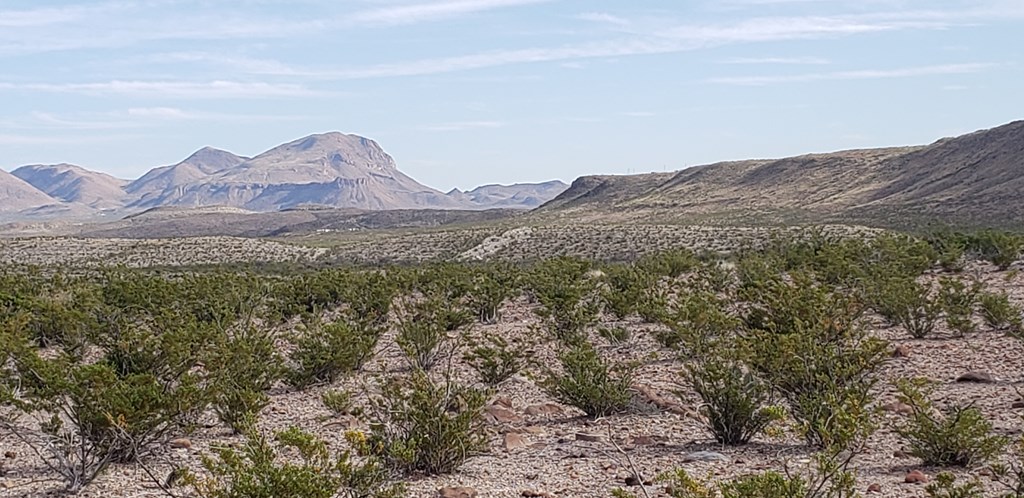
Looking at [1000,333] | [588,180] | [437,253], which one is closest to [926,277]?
[1000,333]

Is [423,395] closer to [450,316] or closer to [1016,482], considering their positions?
[1016,482]

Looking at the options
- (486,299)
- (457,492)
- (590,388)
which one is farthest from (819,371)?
Result: (486,299)

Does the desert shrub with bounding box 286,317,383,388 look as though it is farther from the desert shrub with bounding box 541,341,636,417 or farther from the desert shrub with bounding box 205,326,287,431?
the desert shrub with bounding box 541,341,636,417

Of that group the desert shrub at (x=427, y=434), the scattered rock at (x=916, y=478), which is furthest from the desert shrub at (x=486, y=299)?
the scattered rock at (x=916, y=478)

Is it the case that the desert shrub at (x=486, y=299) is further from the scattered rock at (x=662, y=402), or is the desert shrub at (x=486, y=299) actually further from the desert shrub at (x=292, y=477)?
the desert shrub at (x=292, y=477)

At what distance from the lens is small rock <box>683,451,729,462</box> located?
984 centimetres

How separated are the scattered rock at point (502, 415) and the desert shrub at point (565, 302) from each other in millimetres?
4155

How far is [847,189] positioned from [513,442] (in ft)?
301

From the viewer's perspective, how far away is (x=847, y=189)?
97250 mm

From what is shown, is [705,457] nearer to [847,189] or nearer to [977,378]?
[977,378]

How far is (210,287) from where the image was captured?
2652 cm

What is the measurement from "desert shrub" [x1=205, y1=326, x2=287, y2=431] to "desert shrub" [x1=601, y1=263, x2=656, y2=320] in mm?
8475

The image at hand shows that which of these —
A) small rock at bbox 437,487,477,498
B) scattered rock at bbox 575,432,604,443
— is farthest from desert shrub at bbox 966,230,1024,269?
small rock at bbox 437,487,477,498

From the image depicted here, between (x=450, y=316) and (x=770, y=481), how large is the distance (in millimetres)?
14211
